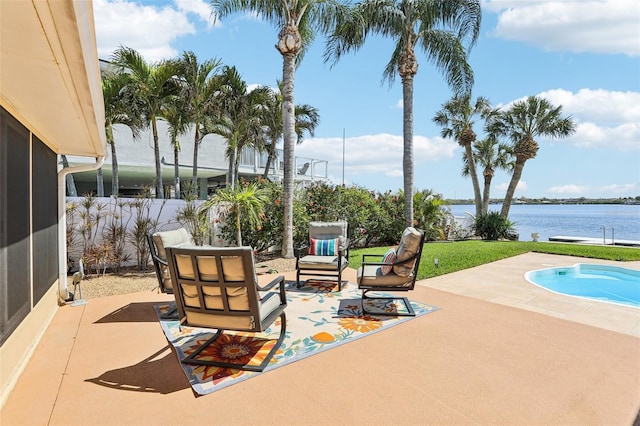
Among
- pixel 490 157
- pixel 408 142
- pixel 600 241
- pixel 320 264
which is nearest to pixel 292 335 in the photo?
pixel 320 264

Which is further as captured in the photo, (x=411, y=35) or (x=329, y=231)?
(x=411, y=35)

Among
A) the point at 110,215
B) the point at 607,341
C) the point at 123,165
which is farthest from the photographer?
the point at 123,165

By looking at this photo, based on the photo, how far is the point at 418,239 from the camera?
4.74 m

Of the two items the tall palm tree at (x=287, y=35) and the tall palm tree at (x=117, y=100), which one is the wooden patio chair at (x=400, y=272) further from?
the tall palm tree at (x=117, y=100)

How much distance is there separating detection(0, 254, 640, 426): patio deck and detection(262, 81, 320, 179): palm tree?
479 inches

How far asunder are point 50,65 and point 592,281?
10.8 meters

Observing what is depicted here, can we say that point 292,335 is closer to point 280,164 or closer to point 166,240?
point 166,240

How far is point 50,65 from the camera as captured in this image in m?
2.42

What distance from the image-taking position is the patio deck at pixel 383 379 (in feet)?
8.51

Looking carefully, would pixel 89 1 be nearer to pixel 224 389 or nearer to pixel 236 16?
pixel 224 389

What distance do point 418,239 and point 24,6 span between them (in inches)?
174

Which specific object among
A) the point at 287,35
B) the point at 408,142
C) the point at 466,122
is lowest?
the point at 408,142

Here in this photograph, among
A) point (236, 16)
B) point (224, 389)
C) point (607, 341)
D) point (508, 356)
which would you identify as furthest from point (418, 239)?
point (236, 16)

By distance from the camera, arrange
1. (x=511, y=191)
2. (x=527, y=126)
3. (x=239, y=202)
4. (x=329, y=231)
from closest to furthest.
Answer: (x=329, y=231), (x=239, y=202), (x=527, y=126), (x=511, y=191)
